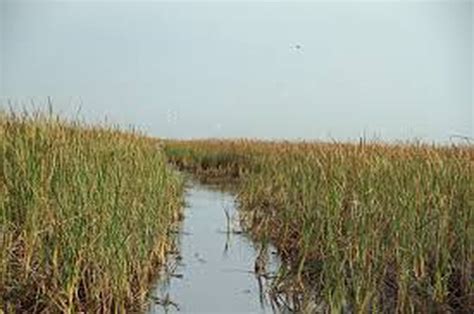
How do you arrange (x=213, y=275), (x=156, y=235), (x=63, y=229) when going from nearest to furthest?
(x=63, y=229), (x=156, y=235), (x=213, y=275)

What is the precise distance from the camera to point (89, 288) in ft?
15.4

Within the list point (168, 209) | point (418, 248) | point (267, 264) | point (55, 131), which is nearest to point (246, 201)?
point (168, 209)

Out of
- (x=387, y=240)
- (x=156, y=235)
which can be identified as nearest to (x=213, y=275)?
(x=156, y=235)

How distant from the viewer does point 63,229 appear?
180 inches

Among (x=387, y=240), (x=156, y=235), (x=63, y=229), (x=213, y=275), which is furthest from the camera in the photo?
(x=213, y=275)

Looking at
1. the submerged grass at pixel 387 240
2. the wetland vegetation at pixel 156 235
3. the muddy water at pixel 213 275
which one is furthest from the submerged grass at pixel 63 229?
the submerged grass at pixel 387 240

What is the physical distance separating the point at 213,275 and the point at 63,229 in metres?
2.64

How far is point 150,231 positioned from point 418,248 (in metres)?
2.51

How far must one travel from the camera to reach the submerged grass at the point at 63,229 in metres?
4.47

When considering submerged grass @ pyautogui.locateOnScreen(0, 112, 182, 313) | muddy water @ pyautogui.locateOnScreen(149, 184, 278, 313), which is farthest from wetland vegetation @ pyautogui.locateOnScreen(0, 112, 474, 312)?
muddy water @ pyautogui.locateOnScreen(149, 184, 278, 313)

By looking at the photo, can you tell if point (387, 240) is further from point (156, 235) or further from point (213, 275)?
point (156, 235)

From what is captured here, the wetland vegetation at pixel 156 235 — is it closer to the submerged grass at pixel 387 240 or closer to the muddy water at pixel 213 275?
the submerged grass at pixel 387 240

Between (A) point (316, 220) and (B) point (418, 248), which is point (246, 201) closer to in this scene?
(A) point (316, 220)

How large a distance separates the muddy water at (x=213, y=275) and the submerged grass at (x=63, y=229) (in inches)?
12.1
